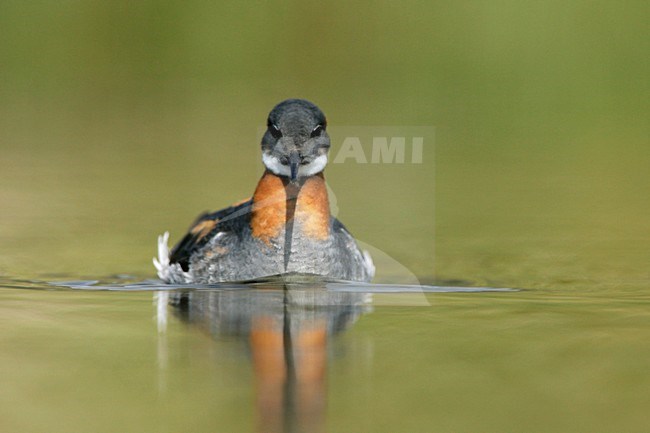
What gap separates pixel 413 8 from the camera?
17891 mm

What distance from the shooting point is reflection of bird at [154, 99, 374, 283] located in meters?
8.75

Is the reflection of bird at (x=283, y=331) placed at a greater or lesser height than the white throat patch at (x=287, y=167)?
lesser

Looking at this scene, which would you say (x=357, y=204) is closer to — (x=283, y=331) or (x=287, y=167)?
(x=287, y=167)

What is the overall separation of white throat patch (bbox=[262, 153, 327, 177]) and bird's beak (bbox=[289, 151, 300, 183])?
0.29 m

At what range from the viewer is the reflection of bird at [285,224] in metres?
8.75

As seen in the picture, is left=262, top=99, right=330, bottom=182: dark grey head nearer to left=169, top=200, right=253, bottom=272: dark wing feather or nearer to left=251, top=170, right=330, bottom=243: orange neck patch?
left=251, top=170, right=330, bottom=243: orange neck patch

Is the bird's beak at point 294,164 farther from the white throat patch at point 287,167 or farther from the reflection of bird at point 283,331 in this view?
the reflection of bird at point 283,331

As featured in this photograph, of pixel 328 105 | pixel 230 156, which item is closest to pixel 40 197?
pixel 230 156

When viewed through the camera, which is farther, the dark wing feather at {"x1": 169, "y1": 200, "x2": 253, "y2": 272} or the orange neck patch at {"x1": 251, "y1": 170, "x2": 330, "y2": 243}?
the dark wing feather at {"x1": 169, "y1": 200, "x2": 253, "y2": 272}

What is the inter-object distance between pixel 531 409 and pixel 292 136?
421cm

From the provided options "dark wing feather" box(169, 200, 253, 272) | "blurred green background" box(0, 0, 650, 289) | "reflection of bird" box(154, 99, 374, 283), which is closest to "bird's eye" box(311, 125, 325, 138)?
"reflection of bird" box(154, 99, 374, 283)

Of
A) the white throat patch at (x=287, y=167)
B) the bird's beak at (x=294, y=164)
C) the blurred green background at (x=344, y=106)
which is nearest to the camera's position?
the bird's beak at (x=294, y=164)

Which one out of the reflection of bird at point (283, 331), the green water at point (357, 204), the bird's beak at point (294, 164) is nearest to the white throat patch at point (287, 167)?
the bird's beak at point (294, 164)

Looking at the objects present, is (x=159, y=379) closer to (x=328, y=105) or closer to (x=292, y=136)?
(x=292, y=136)
